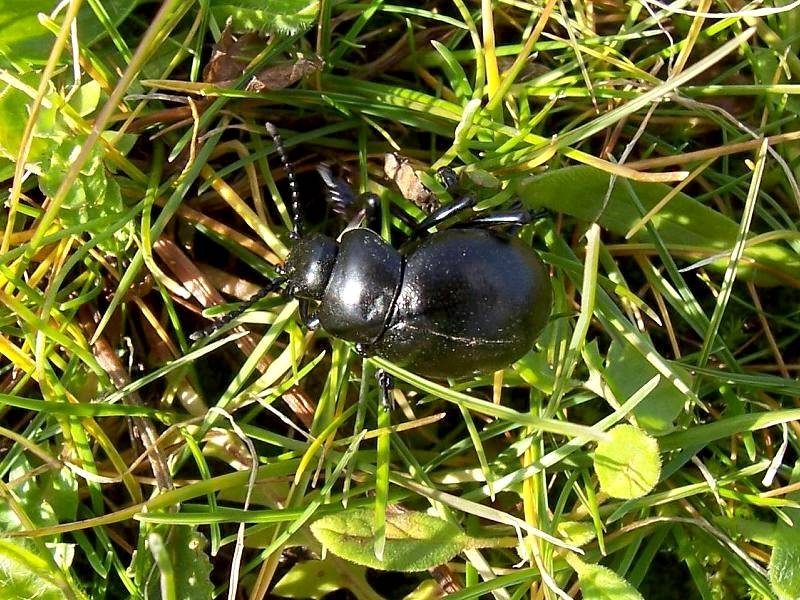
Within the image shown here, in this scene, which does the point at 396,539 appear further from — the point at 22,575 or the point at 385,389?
the point at 22,575

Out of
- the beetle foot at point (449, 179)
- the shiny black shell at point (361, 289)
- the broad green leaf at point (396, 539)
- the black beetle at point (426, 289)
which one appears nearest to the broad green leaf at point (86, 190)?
the black beetle at point (426, 289)

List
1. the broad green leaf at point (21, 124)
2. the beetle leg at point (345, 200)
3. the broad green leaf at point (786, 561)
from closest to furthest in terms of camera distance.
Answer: the broad green leaf at point (21, 124) → the broad green leaf at point (786, 561) → the beetle leg at point (345, 200)

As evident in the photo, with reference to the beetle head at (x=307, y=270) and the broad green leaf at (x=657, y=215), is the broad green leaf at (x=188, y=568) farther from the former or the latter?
the broad green leaf at (x=657, y=215)

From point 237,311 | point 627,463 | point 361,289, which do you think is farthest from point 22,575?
point 627,463

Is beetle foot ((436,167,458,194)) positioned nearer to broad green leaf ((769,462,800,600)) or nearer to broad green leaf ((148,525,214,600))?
broad green leaf ((148,525,214,600))

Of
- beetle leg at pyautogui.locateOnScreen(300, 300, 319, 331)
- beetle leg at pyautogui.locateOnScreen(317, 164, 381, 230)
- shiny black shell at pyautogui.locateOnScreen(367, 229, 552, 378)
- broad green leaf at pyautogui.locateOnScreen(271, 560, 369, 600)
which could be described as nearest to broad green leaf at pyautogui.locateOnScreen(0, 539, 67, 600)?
broad green leaf at pyautogui.locateOnScreen(271, 560, 369, 600)

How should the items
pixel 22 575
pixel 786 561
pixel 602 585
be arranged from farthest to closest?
pixel 786 561 < pixel 602 585 < pixel 22 575
